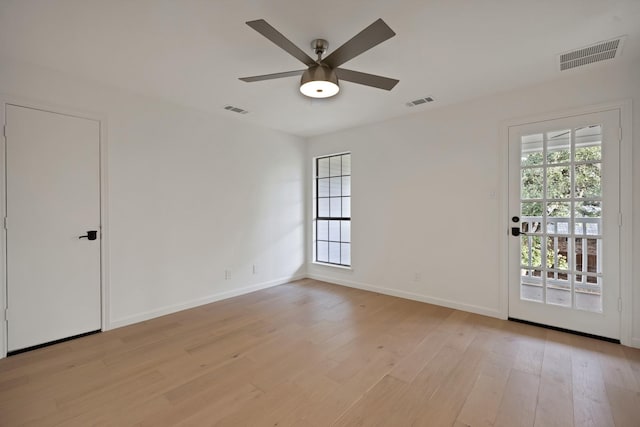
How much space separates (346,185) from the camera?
4.95 m

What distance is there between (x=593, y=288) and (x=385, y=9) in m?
3.24

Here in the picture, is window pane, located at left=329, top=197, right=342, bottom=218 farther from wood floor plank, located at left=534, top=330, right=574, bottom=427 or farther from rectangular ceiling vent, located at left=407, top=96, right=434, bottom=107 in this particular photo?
wood floor plank, located at left=534, top=330, right=574, bottom=427

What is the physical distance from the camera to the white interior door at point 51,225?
2.60 metres

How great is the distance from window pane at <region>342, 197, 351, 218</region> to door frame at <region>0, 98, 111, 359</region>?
3312mm

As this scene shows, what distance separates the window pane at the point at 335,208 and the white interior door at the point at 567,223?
Result: 101 inches

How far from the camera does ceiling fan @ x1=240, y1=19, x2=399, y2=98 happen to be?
5.82 ft

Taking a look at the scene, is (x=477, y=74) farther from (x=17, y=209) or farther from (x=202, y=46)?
(x=17, y=209)

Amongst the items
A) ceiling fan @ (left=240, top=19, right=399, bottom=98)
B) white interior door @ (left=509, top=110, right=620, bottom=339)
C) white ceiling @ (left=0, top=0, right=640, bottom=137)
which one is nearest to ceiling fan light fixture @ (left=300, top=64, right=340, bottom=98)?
ceiling fan @ (left=240, top=19, right=399, bottom=98)

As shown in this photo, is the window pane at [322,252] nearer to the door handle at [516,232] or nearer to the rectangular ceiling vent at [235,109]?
the rectangular ceiling vent at [235,109]

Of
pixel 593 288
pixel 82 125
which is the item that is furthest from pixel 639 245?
pixel 82 125

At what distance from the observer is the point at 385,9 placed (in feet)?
6.34

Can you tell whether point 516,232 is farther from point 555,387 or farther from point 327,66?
point 327,66

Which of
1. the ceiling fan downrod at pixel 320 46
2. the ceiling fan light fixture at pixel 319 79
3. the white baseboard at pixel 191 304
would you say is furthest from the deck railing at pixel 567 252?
the white baseboard at pixel 191 304

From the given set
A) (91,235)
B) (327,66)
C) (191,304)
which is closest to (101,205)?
(91,235)
